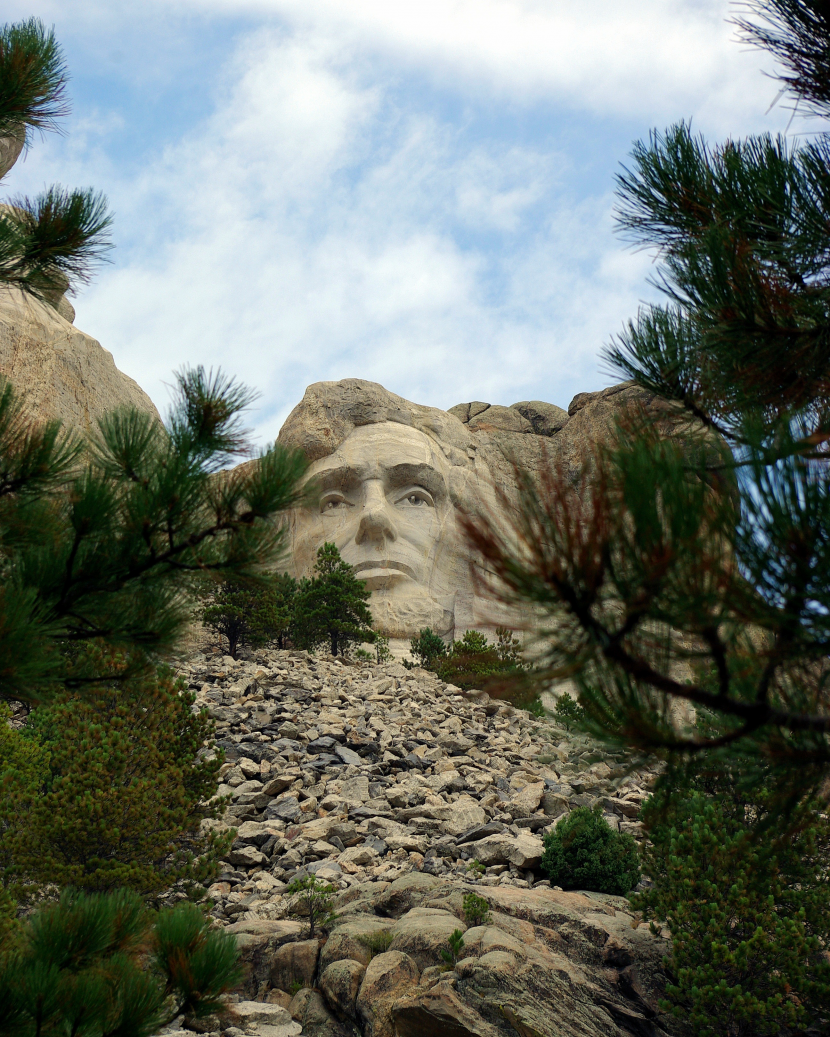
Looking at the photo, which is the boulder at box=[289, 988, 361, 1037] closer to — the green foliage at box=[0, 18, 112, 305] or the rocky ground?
the rocky ground

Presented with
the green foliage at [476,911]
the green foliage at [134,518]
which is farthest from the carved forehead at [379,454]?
the green foliage at [134,518]

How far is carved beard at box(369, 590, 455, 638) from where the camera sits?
21.6 metres

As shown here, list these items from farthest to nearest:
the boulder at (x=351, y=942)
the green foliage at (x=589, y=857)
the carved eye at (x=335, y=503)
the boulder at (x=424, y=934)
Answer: the carved eye at (x=335, y=503) → the green foliage at (x=589, y=857) → the boulder at (x=351, y=942) → the boulder at (x=424, y=934)

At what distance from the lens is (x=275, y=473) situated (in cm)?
376

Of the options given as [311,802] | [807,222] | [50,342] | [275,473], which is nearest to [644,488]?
[275,473]

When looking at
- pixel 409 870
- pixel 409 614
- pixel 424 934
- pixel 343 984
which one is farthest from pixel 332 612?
pixel 343 984

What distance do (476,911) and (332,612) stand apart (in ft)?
41.1

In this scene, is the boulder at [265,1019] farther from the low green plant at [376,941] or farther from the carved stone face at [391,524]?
the carved stone face at [391,524]

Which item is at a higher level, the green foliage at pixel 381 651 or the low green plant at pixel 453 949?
the green foliage at pixel 381 651

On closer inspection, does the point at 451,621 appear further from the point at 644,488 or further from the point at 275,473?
the point at 644,488

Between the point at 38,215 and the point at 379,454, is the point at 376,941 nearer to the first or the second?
the point at 38,215

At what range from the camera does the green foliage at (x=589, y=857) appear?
7699 millimetres

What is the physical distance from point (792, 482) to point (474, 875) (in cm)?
689

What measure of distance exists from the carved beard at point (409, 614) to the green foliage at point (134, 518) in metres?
17.5
